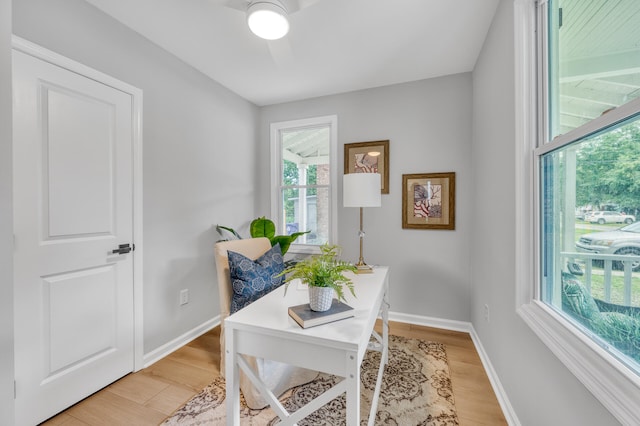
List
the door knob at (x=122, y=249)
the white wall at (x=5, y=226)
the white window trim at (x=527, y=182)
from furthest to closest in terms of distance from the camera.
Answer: the door knob at (x=122, y=249)
the white window trim at (x=527, y=182)
the white wall at (x=5, y=226)

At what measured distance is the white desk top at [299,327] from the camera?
0.99m

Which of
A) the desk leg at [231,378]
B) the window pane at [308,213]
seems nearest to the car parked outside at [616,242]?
the desk leg at [231,378]

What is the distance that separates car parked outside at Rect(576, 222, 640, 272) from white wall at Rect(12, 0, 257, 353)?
2568 mm

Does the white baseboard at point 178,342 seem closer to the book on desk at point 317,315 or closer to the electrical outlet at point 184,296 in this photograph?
the electrical outlet at point 184,296

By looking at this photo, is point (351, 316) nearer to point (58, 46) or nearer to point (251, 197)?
point (58, 46)

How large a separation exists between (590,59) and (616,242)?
66 centimetres

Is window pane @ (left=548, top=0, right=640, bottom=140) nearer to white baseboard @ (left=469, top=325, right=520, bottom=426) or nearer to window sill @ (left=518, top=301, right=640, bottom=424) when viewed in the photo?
window sill @ (left=518, top=301, right=640, bottom=424)

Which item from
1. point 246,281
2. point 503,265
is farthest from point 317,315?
point 503,265

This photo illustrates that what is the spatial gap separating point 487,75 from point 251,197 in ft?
8.64

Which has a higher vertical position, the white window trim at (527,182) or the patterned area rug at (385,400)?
the white window trim at (527,182)

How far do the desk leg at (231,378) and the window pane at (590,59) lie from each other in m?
1.59

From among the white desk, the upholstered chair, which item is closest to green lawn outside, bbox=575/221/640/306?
the white desk

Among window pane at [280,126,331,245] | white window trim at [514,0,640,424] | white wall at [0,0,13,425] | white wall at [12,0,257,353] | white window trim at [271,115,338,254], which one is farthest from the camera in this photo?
window pane at [280,126,331,245]

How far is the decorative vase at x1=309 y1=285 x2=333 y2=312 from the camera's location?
113 centimetres
